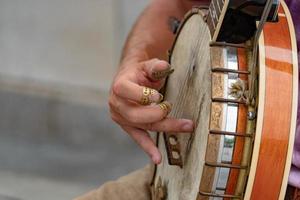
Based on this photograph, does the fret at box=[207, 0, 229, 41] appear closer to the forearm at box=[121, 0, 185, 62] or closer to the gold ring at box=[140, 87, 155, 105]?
the gold ring at box=[140, 87, 155, 105]

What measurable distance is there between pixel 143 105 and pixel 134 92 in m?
0.03

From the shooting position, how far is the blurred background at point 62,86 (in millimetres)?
3158

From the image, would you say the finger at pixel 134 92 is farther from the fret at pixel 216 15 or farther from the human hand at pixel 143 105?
the fret at pixel 216 15

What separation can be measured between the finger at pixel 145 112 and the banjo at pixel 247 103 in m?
0.07

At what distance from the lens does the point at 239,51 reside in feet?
3.47

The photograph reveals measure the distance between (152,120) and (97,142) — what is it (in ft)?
6.88

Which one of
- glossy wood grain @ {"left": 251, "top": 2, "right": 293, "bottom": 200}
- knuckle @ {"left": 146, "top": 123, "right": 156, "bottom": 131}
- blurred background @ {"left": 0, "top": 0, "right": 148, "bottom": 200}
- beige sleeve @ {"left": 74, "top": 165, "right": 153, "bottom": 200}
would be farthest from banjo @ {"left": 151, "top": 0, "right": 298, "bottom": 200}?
blurred background @ {"left": 0, "top": 0, "right": 148, "bottom": 200}

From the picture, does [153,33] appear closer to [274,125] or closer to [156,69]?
[156,69]

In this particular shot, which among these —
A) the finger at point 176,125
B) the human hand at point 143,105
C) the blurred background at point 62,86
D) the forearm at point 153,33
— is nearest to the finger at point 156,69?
the human hand at point 143,105

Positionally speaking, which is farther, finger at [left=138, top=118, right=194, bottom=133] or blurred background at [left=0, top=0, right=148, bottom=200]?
blurred background at [left=0, top=0, right=148, bottom=200]

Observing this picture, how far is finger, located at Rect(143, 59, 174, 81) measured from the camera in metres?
1.23

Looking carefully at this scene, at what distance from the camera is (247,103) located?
102 centimetres

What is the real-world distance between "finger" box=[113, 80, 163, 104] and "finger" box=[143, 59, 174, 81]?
0.13ft

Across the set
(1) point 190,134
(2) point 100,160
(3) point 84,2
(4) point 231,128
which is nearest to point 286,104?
(4) point 231,128
